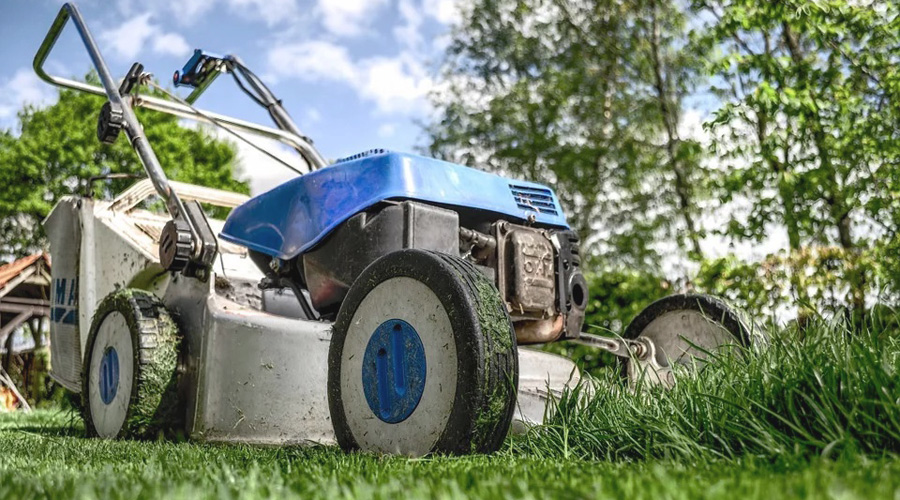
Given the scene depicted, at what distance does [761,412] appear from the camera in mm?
1944

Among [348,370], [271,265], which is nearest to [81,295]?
[271,265]

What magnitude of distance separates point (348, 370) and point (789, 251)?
5.68 meters

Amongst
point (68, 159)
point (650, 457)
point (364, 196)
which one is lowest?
point (650, 457)

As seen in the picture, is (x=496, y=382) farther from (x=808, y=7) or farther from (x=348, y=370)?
(x=808, y=7)

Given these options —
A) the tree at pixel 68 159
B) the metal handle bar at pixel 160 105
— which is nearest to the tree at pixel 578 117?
the tree at pixel 68 159

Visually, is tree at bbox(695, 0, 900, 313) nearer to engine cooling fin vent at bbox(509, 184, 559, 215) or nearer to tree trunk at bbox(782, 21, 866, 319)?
tree trunk at bbox(782, 21, 866, 319)

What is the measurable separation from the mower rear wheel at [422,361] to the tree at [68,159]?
61.3ft

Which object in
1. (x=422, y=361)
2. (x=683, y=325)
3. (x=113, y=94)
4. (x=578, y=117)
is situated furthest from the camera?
(x=578, y=117)

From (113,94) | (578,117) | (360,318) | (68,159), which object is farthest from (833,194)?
(68,159)

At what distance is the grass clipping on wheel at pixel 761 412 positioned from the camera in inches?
68.0

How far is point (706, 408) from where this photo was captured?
2051 mm

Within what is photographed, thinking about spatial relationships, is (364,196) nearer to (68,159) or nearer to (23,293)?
(23,293)

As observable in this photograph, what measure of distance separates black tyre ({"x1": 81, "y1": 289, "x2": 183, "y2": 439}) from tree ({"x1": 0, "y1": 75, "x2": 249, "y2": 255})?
1718 centimetres

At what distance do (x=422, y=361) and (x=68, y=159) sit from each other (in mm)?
20578
